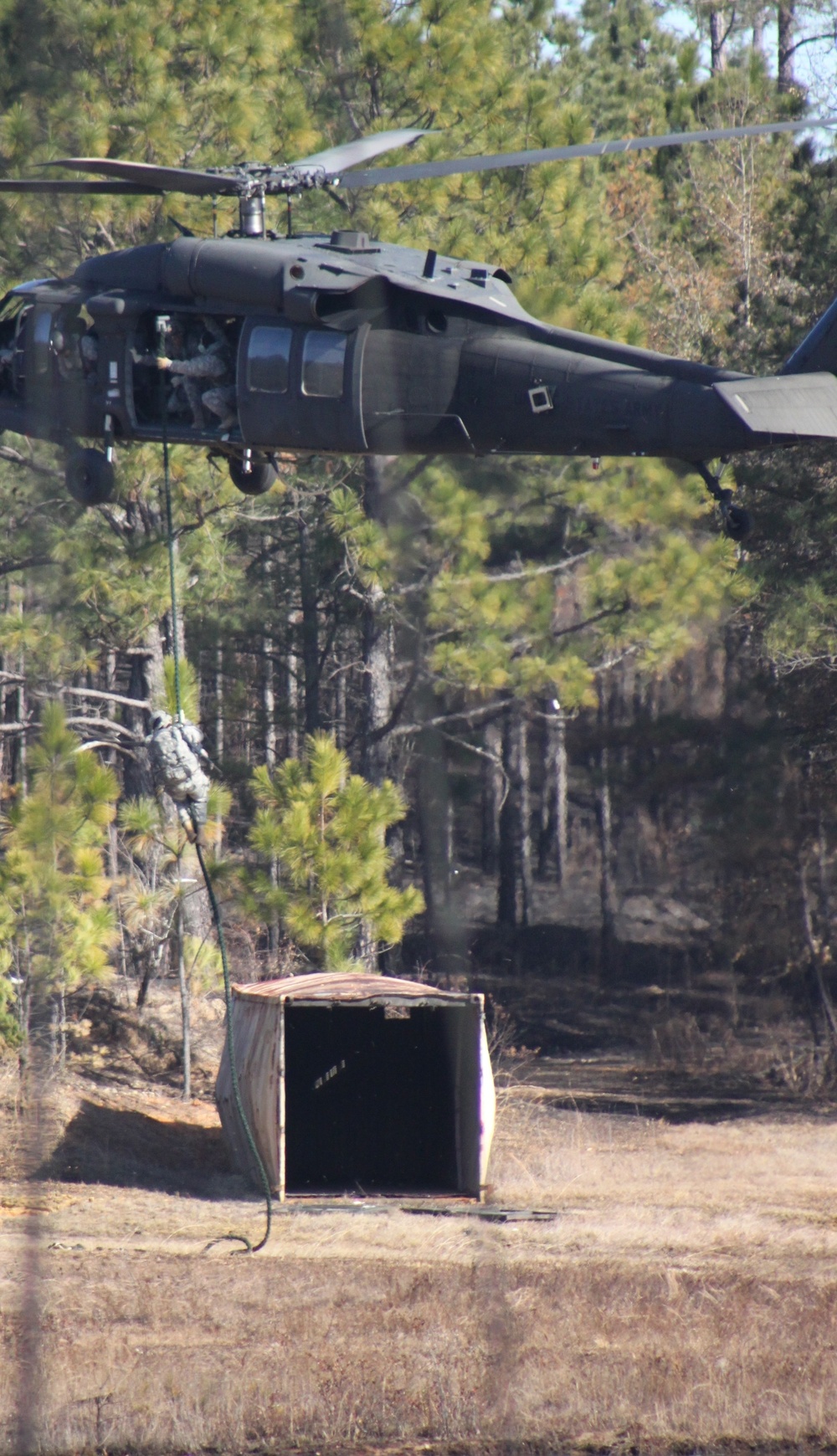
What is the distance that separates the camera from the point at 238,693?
20.8 metres

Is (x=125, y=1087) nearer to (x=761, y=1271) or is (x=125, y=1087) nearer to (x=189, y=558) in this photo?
(x=189, y=558)

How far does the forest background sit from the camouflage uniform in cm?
447

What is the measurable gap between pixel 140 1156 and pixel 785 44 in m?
19.9

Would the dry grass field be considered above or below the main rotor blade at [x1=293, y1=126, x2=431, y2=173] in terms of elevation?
below

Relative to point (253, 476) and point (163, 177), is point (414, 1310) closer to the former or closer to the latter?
point (253, 476)

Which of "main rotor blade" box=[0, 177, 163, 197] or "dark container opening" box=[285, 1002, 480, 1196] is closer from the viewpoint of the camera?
"main rotor blade" box=[0, 177, 163, 197]

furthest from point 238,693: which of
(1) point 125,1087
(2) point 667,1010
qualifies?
(2) point 667,1010

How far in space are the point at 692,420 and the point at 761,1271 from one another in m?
6.04

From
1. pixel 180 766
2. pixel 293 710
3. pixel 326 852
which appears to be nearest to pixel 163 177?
pixel 180 766

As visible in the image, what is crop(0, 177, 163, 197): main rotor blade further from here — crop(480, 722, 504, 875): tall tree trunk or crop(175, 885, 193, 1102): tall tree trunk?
crop(480, 722, 504, 875): tall tree trunk

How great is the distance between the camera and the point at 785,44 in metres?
23.9

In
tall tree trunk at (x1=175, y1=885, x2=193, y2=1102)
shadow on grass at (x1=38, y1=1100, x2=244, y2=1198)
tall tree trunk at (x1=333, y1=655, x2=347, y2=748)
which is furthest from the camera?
tall tree trunk at (x1=333, y1=655, x2=347, y2=748)

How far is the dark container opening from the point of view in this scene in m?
13.3

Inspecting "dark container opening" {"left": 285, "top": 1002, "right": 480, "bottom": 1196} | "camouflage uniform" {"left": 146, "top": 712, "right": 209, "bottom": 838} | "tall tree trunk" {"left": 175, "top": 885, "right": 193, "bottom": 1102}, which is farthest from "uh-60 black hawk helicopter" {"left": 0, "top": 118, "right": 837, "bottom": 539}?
"tall tree trunk" {"left": 175, "top": 885, "right": 193, "bottom": 1102}
